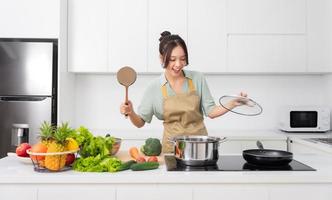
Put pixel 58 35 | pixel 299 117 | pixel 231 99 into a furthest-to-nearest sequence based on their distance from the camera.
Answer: pixel 299 117 < pixel 58 35 < pixel 231 99

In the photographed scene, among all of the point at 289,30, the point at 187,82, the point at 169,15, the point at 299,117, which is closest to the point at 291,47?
the point at 289,30

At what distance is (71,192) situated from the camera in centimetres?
146

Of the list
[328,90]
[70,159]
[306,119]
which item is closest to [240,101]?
[70,159]

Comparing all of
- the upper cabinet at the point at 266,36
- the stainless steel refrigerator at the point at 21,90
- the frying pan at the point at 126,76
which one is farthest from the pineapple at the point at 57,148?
the upper cabinet at the point at 266,36

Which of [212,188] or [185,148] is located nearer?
[212,188]

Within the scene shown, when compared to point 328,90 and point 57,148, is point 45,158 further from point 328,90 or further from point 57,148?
point 328,90

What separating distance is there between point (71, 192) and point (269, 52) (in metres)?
2.56

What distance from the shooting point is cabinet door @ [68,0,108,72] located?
3.47 metres

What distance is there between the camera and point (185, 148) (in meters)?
1.60

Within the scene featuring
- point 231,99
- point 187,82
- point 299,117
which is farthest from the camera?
point 299,117

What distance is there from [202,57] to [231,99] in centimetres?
181

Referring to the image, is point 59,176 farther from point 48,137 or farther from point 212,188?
point 212,188

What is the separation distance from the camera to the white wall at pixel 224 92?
151 inches

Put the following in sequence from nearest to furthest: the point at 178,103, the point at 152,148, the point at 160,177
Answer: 1. the point at 160,177
2. the point at 152,148
3. the point at 178,103
